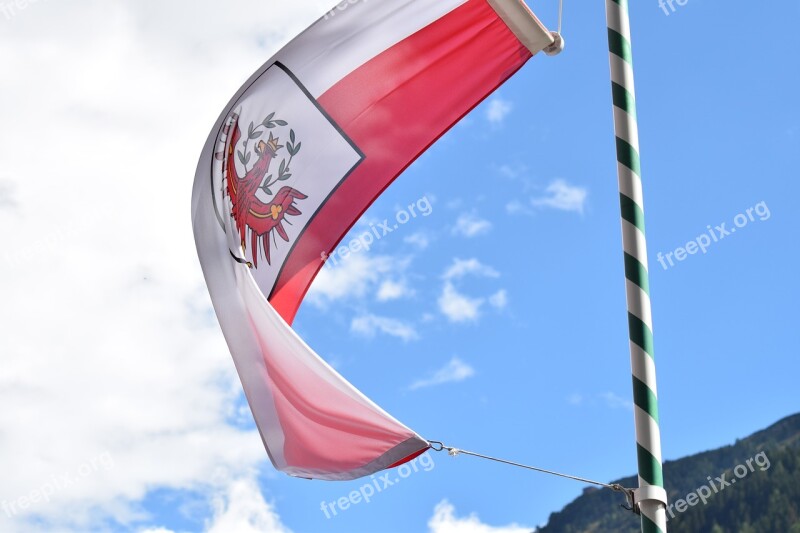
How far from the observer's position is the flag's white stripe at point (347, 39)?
7.20 metres

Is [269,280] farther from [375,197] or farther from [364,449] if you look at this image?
[364,449]

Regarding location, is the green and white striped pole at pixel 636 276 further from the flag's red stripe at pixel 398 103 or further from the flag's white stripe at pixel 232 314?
the flag's white stripe at pixel 232 314

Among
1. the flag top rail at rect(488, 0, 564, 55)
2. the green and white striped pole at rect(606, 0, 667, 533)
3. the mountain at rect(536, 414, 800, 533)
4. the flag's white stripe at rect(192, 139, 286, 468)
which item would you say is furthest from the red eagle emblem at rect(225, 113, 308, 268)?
the mountain at rect(536, 414, 800, 533)

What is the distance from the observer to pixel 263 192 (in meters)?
7.44

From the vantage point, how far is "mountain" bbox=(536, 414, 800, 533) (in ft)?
219

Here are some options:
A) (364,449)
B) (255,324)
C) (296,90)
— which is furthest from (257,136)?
(364,449)

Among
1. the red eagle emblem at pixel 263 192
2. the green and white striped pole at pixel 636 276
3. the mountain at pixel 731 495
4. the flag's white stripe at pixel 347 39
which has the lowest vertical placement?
the green and white striped pole at pixel 636 276

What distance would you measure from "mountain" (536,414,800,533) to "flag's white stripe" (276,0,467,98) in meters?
50.3

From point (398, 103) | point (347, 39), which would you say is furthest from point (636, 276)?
point (347, 39)

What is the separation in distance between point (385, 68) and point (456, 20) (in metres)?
0.63

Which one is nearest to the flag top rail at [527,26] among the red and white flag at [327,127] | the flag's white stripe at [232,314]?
the red and white flag at [327,127]

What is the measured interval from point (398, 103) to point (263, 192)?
1218mm

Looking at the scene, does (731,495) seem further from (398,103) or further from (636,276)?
(636,276)

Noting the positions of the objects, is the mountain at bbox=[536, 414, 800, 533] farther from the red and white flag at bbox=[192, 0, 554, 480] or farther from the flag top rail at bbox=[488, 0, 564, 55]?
the flag top rail at bbox=[488, 0, 564, 55]
